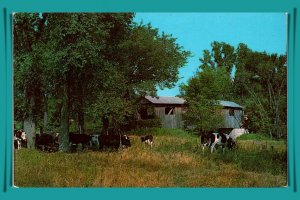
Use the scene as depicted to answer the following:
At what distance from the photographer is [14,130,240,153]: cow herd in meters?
14.9

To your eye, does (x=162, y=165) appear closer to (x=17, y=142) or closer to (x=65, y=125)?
(x=65, y=125)

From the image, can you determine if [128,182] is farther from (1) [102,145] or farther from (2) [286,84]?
(2) [286,84]

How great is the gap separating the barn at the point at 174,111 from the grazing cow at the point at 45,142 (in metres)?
1.37

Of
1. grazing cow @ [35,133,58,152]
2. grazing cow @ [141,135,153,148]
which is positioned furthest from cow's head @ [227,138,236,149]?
grazing cow @ [35,133,58,152]

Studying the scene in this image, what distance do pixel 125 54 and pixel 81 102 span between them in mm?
945

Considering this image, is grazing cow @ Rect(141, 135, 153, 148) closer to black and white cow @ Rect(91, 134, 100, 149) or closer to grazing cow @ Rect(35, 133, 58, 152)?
black and white cow @ Rect(91, 134, 100, 149)

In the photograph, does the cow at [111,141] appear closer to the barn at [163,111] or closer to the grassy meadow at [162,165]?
the grassy meadow at [162,165]

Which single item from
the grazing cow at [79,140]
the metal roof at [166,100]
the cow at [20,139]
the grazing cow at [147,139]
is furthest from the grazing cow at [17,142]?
the metal roof at [166,100]

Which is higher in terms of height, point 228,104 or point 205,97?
point 205,97

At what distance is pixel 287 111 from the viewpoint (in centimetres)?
1448

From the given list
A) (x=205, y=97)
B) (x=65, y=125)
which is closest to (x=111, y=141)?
(x=65, y=125)

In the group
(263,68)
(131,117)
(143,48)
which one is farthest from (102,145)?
(263,68)

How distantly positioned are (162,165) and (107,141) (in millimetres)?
871

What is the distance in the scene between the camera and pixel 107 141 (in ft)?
49.2
